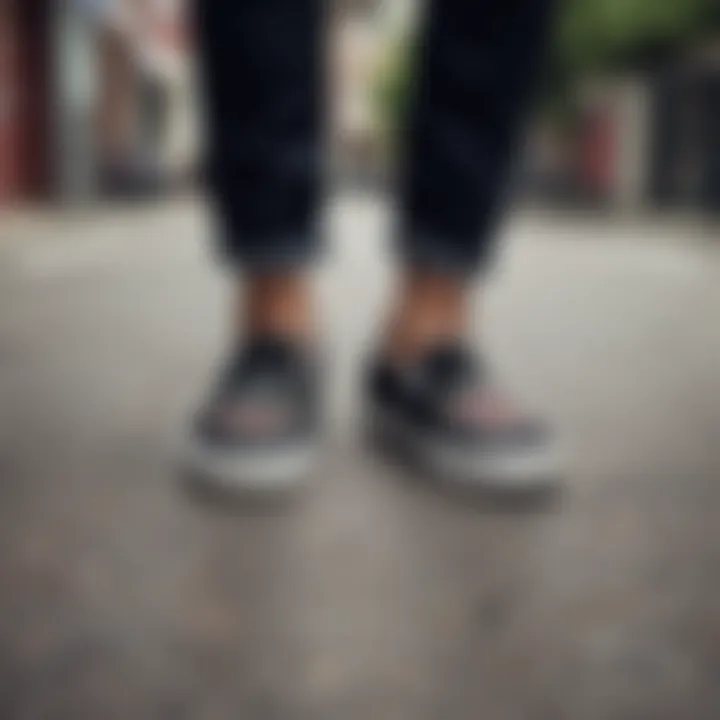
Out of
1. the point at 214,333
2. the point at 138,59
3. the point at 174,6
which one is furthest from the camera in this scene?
the point at 174,6

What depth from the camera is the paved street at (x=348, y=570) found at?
562 millimetres

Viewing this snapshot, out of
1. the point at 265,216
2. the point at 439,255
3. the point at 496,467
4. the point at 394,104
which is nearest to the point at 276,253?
the point at 265,216

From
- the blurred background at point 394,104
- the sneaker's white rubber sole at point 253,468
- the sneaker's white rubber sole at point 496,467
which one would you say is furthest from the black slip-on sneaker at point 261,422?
the blurred background at point 394,104

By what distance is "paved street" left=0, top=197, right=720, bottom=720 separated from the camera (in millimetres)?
562

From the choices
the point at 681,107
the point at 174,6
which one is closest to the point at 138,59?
the point at 174,6

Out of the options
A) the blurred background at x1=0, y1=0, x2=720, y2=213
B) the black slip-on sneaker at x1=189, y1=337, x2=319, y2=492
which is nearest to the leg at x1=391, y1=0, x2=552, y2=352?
the black slip-on sneaker at x1=189, y1=337, x2=319, y2=492

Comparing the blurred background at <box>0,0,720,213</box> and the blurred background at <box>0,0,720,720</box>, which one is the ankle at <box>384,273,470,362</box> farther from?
the blurred background at <box>0,0,720,213</box>

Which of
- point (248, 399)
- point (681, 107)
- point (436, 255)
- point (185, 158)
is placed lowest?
point (185, 158)

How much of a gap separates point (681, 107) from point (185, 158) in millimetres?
7857

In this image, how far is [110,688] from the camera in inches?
21.8

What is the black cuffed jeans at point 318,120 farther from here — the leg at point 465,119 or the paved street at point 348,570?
the paved street at point 348,570

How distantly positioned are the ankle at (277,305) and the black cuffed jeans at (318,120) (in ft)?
0.05

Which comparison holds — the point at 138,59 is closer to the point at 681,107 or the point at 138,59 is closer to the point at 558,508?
the point at 681,107

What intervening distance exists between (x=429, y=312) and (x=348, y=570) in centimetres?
35
